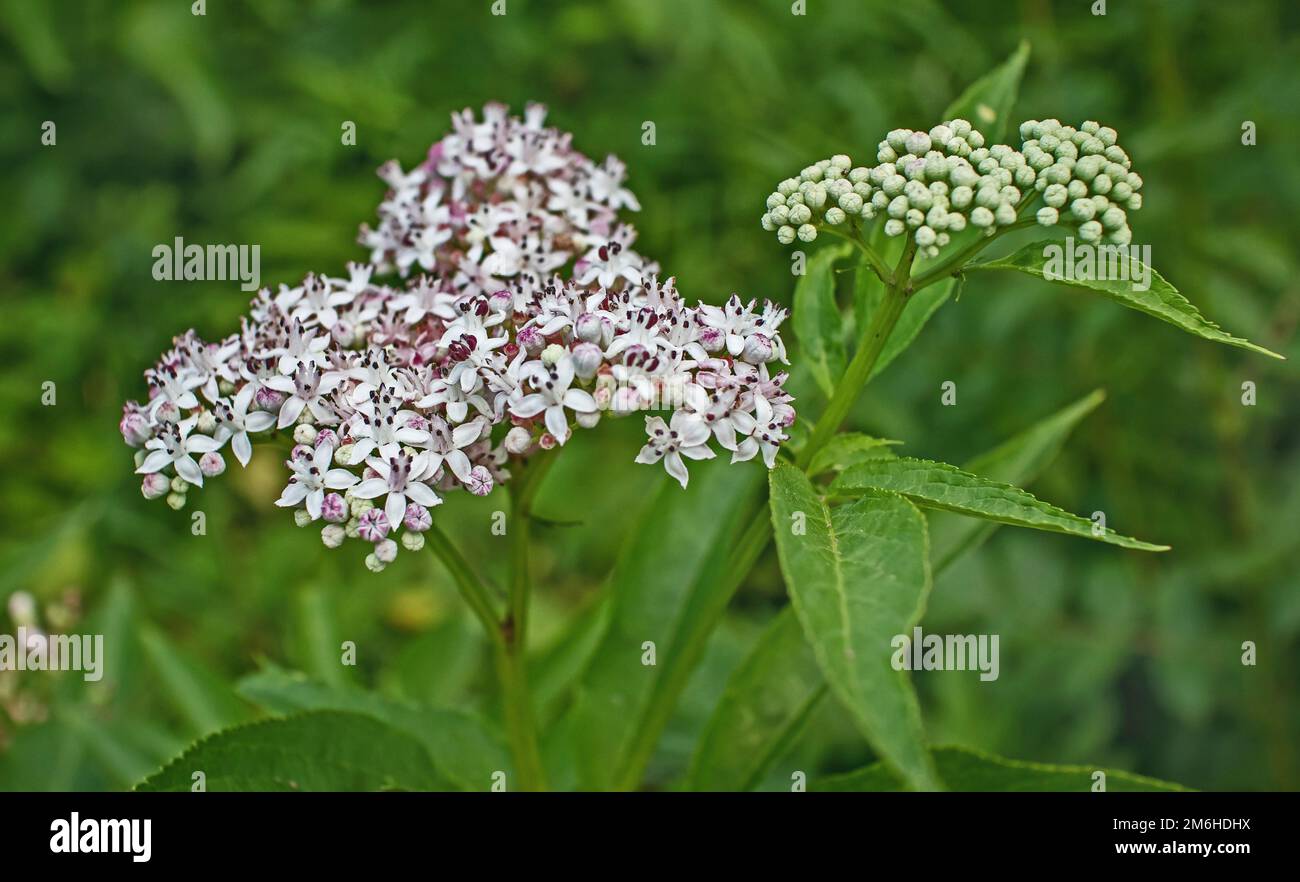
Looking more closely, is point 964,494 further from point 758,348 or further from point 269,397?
point 269,397

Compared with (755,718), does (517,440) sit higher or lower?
higher

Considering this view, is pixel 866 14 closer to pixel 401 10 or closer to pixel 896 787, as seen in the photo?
pixel 401 10

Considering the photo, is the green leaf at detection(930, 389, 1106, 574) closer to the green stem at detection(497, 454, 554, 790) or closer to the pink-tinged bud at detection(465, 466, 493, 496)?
the green stem at detection(497, 454, 554, 790)

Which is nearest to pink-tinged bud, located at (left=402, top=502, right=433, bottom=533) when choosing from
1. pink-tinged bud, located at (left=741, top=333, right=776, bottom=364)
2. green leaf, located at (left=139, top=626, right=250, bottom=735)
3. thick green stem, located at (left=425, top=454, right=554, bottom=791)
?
thick green stem, located at (left=425, top=454, right=554, bottom=791)

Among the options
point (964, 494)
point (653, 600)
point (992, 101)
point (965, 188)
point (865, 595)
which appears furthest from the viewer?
point (653, 600)

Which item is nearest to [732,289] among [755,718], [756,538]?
[755,718]

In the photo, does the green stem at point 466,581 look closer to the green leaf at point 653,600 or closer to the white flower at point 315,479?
the white flower at point 315,479
